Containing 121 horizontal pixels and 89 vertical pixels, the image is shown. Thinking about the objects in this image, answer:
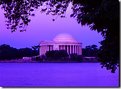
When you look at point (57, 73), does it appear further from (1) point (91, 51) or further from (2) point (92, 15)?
(2) point (92, 15)

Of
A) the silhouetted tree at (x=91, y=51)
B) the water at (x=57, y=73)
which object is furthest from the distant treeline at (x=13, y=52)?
the silhouetted tree at (x=91, y=51)

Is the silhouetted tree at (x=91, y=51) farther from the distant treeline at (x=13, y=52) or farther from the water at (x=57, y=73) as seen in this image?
the distant treeline at (x=13, y=52)

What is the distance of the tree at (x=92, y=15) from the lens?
4.31m

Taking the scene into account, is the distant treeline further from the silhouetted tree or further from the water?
the silhouetted tree

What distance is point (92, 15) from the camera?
4.39 metres

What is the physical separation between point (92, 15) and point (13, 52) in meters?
1.35

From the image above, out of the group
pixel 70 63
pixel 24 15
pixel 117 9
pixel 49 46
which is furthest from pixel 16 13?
pixel 117 9

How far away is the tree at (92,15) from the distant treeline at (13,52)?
468 millimetres

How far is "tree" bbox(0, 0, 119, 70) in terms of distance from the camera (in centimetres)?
431

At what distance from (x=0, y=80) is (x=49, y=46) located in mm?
1033

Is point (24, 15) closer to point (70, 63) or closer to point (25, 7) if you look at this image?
point (25, 7)

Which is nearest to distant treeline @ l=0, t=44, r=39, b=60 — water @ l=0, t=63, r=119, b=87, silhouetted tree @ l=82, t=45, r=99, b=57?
water @ l=0, t=63, r=119, b=87

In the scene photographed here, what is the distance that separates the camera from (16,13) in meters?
5.56

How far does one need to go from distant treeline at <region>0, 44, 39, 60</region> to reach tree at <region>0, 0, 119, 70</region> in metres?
0.47
